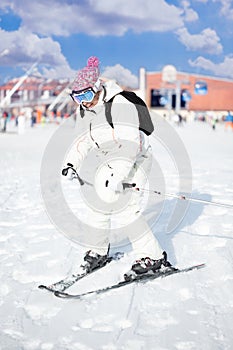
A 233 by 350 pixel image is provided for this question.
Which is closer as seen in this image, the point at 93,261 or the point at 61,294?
the point at 61,294

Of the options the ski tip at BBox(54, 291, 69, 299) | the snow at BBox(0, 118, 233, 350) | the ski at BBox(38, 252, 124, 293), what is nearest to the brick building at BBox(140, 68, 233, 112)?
the snow at BBox(0, 118, 233, 350)

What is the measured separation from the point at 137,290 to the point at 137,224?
526mm

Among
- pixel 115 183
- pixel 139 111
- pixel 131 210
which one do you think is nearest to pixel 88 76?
pixel 139 111

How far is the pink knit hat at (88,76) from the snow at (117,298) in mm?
1598

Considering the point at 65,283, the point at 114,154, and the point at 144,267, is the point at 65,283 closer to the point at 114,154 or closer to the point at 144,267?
the point at 144,267

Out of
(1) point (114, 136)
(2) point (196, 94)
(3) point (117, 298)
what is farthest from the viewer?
(2) point (196, 94)

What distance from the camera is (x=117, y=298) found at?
8.98 feet

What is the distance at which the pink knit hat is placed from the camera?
2896mm

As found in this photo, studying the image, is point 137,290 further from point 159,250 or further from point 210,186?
point 210,186

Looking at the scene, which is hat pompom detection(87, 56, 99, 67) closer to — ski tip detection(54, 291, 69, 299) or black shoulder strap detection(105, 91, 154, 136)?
black shoulder strap detection(105, 91, 154, 136)

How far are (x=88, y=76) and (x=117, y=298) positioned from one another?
1732mm

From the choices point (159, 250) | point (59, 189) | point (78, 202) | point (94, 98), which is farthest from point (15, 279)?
point (59, 189)

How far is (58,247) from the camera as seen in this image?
3.82 meters

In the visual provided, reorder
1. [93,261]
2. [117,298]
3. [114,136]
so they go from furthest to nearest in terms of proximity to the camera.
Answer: [93,261] < [114,136] < [117,298]
